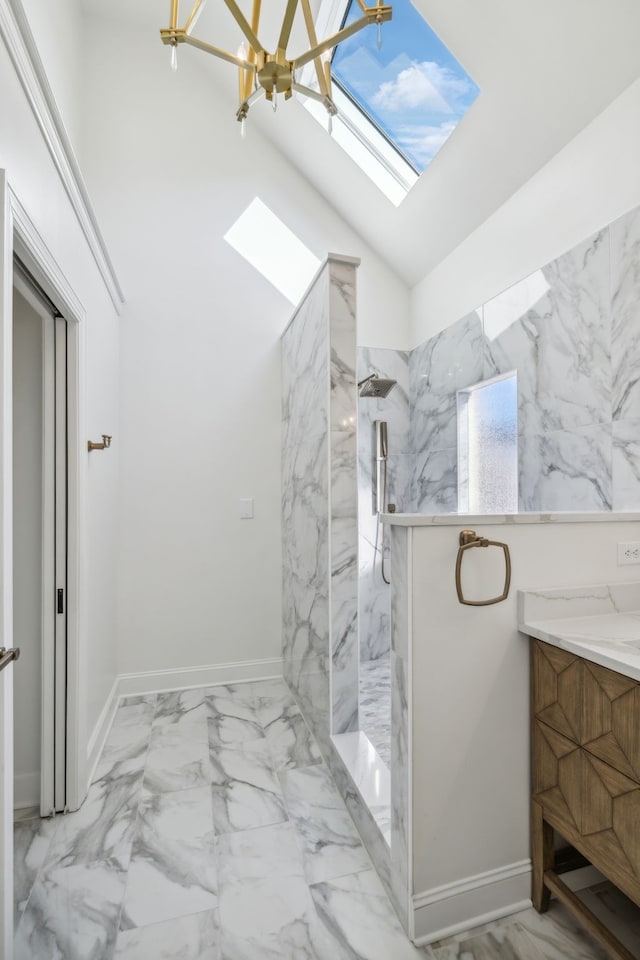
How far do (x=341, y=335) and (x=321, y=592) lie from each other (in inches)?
43.7

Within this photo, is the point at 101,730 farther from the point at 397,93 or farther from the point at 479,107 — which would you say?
the point at 397,93

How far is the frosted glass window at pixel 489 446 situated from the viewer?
2.31 metres

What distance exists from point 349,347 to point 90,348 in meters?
1.10

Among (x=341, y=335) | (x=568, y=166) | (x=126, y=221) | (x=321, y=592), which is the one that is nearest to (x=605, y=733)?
(x=321, y=592)

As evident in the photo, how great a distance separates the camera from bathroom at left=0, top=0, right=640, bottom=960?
4.09 feet

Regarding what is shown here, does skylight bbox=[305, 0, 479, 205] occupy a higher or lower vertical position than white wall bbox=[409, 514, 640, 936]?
higher

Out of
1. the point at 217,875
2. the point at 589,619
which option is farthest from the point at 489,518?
the point at 217,875

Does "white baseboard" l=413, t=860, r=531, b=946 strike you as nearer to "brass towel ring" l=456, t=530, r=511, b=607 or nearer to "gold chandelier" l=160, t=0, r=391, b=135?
"brass towel ring" l=456, t=530, r=511, b=607

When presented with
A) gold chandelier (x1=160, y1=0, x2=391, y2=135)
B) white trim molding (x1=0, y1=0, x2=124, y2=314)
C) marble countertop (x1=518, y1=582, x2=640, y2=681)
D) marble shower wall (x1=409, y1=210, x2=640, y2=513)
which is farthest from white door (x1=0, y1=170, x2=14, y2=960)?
marble shower wall (x1=409, y1=210, x2=640, y2=513)

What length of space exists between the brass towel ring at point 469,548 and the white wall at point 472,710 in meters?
0.02

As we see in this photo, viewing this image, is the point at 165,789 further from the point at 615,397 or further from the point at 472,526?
the point at 615,397

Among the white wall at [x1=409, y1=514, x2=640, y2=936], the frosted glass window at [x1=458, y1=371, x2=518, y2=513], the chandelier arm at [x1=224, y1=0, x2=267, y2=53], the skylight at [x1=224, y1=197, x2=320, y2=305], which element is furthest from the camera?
the skylight at [x1=224, y1=197, x2=320, y2=305]

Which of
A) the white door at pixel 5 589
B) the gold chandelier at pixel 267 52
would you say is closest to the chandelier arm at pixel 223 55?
the gold chandelier at pixel 267 52

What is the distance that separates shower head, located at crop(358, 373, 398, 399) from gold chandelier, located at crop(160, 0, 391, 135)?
1194 millimetres
